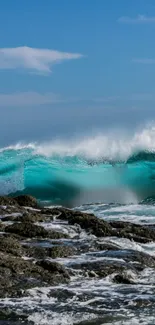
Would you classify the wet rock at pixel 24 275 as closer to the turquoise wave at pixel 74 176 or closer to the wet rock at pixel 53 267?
the wet rock at pixel 53 267

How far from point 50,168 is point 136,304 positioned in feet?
85.8

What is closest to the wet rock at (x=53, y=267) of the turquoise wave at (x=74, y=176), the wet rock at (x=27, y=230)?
the wet rock at (x=27, y=230)

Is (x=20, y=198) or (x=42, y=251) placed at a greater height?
(x=20, y=198)

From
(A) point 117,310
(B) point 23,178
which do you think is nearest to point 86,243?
(A) point 117,310

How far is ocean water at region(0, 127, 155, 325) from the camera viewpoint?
845 centimetres

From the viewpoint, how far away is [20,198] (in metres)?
19.4

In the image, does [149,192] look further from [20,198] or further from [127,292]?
[127,292]

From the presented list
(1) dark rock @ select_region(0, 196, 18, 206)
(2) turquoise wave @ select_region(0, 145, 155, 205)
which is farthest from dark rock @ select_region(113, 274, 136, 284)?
(2) turquoise wave @ select_region(0, 145, 155, 205)

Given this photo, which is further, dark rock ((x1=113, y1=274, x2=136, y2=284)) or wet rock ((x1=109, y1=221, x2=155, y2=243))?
wet rock ((x1=109, y1=221, x2=155, y2=243))

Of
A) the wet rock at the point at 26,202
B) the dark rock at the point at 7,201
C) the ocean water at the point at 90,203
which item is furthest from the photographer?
the wet rock at the point at 26,202

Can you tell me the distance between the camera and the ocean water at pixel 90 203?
845 cm

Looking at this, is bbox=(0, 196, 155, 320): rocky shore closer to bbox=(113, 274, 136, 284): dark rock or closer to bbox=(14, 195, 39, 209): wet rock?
bbox=(113, 274, 136, 284): dark rock

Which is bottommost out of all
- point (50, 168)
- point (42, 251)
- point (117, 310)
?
point (117, 310)

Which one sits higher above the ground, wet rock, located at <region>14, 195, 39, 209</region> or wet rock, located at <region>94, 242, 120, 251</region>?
wet rock, located at <region>14, 195, 39, 209</region>
